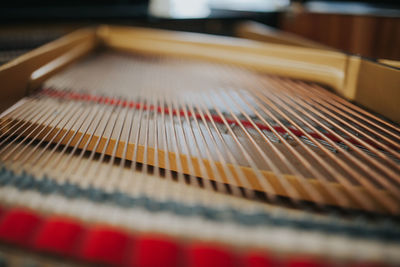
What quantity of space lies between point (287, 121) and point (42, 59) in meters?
1.32

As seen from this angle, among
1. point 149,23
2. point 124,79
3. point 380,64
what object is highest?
point 149,23

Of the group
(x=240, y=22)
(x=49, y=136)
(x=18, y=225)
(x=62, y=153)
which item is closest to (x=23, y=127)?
(x=49, y=136)

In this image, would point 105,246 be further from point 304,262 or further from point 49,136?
Answer: point 49,136

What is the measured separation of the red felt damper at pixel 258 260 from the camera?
0.65 meters

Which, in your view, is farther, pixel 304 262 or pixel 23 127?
pixel 23 127

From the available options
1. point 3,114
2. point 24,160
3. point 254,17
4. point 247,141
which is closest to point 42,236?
point 24,160

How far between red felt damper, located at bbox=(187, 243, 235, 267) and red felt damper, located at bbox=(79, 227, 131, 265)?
14 centimetres

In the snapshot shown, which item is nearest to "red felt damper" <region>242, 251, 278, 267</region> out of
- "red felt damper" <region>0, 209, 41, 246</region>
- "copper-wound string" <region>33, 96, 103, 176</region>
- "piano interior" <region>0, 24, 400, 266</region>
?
"piano interior" <region>0, 24, 400, 266</region>

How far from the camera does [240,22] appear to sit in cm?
305

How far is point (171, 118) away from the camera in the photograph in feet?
4.54

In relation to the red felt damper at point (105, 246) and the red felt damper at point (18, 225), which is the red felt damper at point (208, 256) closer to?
the red felt damper at point (105, 246)

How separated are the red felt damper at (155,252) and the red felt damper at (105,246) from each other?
0.03m

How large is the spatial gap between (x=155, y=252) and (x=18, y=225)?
1.06 feet

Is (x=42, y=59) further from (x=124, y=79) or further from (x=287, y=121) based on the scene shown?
(x=287, y=121)
